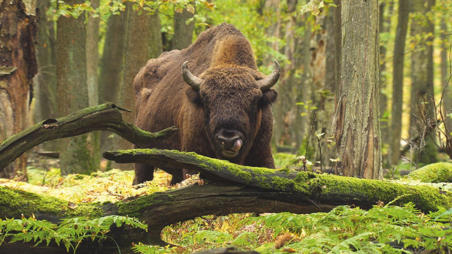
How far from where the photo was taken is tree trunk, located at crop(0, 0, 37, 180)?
26.9ft

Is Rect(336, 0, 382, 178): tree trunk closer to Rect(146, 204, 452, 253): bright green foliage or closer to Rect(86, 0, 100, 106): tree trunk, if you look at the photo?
Rect(146, 204, 452, 253): bright green foliage

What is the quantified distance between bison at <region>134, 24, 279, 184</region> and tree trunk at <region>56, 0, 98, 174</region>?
2846 mm

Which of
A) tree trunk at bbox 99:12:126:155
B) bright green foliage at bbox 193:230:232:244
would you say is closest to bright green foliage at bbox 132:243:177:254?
bright green foliage at bbox 193:230:232:244

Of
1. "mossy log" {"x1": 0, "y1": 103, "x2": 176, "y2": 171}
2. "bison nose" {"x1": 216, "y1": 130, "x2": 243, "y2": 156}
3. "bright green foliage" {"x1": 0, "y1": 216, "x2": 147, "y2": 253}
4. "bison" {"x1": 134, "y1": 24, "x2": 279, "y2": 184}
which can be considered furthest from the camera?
"bison" {"x1": 134, "y1": 24, "x2": 279, "y2": 184}

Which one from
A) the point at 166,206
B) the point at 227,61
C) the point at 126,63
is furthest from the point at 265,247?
the point at 126,63

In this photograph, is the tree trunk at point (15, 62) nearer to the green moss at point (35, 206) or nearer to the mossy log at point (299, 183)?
the green moss at point (35, 206)

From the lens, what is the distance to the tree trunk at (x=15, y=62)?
26.9ft

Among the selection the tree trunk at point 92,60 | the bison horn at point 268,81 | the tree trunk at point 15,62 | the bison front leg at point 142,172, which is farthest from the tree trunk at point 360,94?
the tree trunk at point 92,60

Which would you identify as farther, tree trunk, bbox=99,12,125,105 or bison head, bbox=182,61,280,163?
tree trunk, bbox=99,12,125,105

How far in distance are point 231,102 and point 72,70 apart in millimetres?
5740

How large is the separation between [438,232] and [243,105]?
4172 millimetres

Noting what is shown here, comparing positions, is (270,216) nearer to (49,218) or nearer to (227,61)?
(49,218)

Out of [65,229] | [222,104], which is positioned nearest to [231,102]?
[222,104]

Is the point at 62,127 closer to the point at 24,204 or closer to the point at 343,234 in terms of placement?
the point at 24,204
